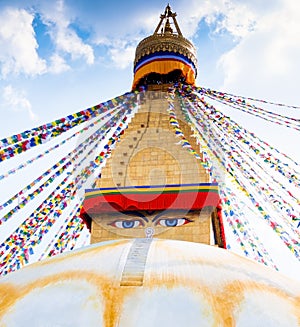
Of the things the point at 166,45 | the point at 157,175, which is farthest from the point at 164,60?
the point at 157,175

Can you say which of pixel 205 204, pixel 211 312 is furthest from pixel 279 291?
pixel 205 204

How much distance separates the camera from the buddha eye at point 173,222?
7.10 metres

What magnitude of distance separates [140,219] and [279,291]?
4.21 m

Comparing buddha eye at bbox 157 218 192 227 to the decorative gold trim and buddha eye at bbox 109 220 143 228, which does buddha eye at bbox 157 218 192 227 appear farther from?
the decorative gold trim

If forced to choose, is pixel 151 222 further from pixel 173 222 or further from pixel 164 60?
pixel 164 60

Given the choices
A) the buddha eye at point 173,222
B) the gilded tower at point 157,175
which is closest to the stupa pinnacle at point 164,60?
the gilded tower at point 157,175

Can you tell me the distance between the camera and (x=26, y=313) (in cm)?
297

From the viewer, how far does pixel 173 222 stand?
23.4 feet

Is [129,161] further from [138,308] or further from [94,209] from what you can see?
[138,308]

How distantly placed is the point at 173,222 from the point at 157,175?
1.13 metres

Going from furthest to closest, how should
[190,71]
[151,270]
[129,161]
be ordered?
1. [190,71]
2. [129,161]
3. [151,270]

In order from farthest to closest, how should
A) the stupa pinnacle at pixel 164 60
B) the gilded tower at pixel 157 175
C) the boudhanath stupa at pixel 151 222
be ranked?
the stupa pinnacle at pixel 164 60, the gilded tower at pixel 157 175, the boudhanath stupa at pixel 151 222

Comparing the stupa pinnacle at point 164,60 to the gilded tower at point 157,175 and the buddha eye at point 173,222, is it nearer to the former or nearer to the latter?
the gilded tower at point 157,175

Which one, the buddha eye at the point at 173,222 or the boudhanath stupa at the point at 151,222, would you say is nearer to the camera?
the boudhanath stupa at the point at 151,222
